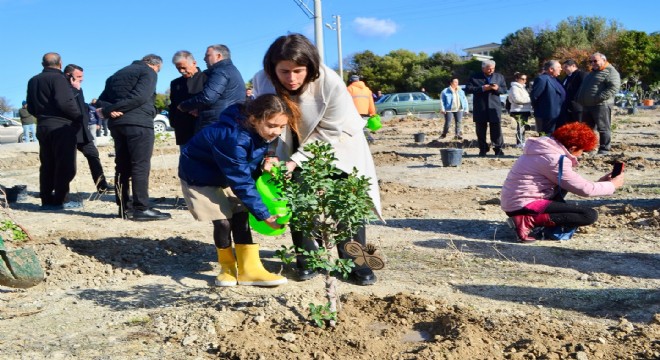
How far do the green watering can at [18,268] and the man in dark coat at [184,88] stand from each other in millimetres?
3000

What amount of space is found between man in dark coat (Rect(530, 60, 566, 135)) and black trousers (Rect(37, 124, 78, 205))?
269 inches

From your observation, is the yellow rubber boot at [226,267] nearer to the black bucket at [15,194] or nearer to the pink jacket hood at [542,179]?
the pink jacket hood at [542,179]

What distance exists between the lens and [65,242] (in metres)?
5.11

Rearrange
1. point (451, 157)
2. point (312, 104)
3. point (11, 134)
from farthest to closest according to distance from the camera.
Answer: point (11, 134), point (451, 157), point (312, 104)

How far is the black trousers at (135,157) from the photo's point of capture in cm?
619

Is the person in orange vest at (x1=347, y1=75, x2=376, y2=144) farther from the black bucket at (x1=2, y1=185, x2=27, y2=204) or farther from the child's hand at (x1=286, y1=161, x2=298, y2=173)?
the child's hand at (x1=286, y1=161, x2=298, y2=173)

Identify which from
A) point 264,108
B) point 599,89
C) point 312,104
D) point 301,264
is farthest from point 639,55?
point 264,108

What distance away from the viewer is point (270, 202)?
3438mm

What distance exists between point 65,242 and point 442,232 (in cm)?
314

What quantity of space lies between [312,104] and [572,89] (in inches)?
304

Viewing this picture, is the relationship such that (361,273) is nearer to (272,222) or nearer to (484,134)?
(272,222)

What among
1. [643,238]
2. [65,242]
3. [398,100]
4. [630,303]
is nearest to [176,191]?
[65,242]

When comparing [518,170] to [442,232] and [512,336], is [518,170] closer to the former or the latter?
[442,232]

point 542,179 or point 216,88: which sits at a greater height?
point 216,88
